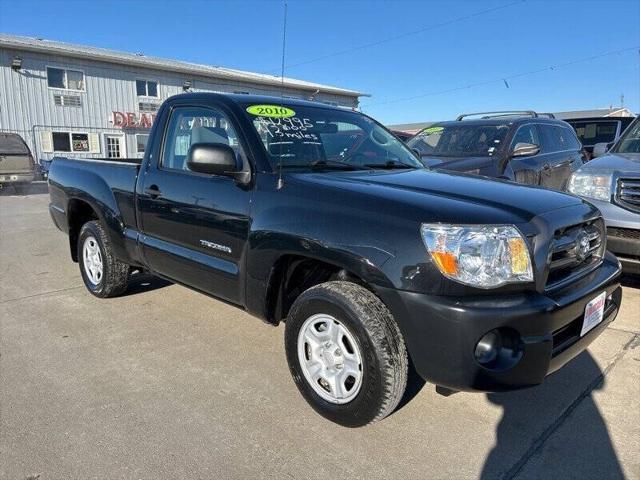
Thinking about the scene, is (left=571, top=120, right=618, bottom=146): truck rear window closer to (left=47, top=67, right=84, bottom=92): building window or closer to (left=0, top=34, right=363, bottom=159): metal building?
(left=0, top=34, right=363, bottom=159): metal building

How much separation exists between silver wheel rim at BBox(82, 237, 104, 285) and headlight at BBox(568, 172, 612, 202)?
4433mm

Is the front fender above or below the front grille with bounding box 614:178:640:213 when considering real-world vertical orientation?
below

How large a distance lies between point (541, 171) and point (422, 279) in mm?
5238

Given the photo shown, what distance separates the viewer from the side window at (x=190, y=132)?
3455mm

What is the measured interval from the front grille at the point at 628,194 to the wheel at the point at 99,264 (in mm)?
4374

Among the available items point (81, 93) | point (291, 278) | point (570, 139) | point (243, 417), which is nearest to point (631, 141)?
point (570, 139)

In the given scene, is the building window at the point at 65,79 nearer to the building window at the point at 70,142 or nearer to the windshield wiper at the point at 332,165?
the building window at the point at 70,142

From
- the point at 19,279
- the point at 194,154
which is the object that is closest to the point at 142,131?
the point at 19,279

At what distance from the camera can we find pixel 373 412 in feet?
8.20

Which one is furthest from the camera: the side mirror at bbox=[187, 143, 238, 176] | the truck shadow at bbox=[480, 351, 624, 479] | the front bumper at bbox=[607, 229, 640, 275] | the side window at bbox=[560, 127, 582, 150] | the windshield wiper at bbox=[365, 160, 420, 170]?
the side window at bbox=[560, 127, 582, 150]

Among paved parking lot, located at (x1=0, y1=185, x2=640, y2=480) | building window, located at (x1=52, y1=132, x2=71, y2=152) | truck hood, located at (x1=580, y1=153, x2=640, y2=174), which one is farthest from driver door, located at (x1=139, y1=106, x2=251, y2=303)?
building window, located at (x1=52, y1=132, x2=71, y2=152)

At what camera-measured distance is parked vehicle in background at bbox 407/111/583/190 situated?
20.5 feet

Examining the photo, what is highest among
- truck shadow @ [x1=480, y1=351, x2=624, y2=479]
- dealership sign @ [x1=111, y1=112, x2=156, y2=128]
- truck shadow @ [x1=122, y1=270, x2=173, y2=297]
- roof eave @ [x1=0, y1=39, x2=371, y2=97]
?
roof eave @ [x1=0, y1=39, x2=371, y2=97]

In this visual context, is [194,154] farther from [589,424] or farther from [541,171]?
[541,171]
